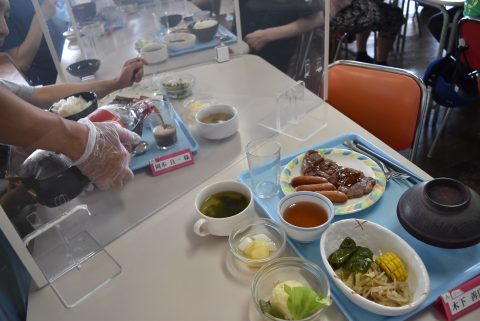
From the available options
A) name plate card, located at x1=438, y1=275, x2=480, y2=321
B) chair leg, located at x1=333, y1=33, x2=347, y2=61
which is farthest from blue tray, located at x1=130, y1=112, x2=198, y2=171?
chair leg, located at x1=333, y1=33, x2=347, y2=61

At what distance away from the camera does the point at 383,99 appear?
113 cm

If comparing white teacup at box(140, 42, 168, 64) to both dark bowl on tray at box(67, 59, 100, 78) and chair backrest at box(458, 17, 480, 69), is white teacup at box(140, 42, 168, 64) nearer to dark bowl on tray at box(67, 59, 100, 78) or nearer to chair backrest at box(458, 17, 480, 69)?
dark bowl on tray at box(67, 59, 100, 78)

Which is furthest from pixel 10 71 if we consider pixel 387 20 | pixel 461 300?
pixel 387 20

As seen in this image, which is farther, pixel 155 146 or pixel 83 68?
pixel 83 68

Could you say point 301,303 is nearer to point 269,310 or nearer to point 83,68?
point 269,310

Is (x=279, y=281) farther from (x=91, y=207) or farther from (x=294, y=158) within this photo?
(x=91, y=207)

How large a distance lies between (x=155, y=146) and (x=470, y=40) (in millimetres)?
1489

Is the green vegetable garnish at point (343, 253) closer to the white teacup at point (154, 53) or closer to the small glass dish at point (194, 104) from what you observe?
the small glass dish at point (194, 104)

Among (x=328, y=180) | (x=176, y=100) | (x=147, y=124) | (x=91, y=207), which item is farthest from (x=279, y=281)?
(x=176, y=100)

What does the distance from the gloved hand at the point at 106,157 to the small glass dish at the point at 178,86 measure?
42 cm

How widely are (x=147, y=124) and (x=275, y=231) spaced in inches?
21.3

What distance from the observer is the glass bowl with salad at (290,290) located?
562mm

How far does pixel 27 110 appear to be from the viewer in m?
0.72

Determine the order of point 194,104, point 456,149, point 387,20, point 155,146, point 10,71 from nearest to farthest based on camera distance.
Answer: point 10,71 → point 155,146 → point 194,104 → point 456,149 → point 387,20
